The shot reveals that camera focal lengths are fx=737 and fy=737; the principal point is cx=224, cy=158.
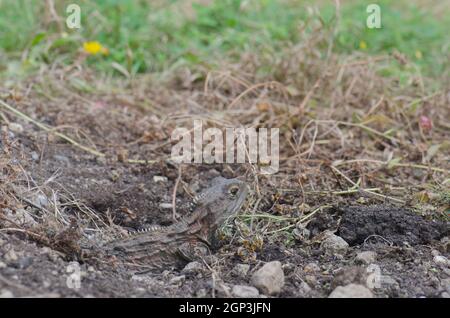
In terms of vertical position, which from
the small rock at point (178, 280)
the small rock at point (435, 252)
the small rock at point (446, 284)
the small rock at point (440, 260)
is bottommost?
the small rock at point (446, 284)

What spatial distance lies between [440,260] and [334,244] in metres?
0.49

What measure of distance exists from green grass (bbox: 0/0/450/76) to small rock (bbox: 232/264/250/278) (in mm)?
2713

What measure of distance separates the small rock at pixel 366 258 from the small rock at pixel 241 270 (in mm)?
504

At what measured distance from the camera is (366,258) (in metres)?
3.30

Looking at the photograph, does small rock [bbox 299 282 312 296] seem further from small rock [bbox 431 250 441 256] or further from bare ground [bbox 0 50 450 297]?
small rock [bbox 431 250 441 256]

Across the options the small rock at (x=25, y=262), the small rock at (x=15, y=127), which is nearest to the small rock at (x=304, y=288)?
the small rock at (x=25, y=262)

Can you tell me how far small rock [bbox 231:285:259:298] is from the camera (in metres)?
2.95

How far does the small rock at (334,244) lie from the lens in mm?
3465

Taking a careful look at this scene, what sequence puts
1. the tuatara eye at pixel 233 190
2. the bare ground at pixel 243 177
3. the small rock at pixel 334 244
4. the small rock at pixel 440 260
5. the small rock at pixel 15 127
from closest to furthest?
the bare ground at pixel 243 177
the small rock at pixel 440 260
the small rock at pixel 334 244
the tuatara eye at pixel 233 190
the small rock at pixel 15 127

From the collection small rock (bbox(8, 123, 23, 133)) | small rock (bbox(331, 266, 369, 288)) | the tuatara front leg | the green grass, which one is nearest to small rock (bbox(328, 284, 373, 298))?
small rock (bbox(331, 266, 369, 288))

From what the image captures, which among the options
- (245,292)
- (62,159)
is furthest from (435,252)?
(62,159)

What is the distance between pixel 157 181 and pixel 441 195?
1.59 m

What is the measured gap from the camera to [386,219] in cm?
367

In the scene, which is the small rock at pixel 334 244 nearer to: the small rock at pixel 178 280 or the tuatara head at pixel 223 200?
the tuatara head at pixel 223 200
